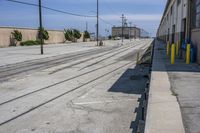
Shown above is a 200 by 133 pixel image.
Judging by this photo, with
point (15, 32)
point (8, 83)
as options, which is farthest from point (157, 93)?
point (15, 32)

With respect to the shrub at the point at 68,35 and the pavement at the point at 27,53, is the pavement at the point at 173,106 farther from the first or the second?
the shrub at the point at 68,35

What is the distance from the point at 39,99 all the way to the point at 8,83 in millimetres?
3783

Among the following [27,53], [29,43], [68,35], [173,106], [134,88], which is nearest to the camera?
[173,106]

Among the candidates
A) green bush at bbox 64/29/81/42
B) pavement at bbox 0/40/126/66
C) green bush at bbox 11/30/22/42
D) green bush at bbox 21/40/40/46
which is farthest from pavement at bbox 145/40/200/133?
green bush at bbox 64/29/81/42

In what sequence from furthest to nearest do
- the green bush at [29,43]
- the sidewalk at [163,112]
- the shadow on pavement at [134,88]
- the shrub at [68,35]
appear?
the shrub at [68,35] < the green bush at [29,43] < the shadow on pavement at [134,88] < the sidewalk at [163,112]

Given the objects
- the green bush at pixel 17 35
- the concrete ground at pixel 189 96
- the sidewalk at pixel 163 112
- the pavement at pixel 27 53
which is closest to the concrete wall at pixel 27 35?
the green bush at pixel 17 35

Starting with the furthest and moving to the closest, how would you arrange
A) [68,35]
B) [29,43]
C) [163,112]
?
[68,35] → [29,43] → [163,112]

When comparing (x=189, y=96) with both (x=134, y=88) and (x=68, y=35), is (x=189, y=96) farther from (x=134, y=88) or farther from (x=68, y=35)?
(x=68, y=35)

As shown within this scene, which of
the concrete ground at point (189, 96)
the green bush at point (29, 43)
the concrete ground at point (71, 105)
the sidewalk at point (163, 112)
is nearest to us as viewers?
the sidewalk at point (163, 112)

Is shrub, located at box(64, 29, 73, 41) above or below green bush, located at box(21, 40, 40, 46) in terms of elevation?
above

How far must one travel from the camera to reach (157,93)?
25.4 feet

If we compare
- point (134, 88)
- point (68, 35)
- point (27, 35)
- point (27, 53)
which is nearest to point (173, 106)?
point (134, 88)

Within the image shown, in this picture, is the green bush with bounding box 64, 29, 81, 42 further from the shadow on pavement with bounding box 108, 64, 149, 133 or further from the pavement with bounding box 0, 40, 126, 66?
the shadow on pavement with bounding box 108, 64, 149, 133

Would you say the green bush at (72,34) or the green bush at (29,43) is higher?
the green bush at (72,34)
